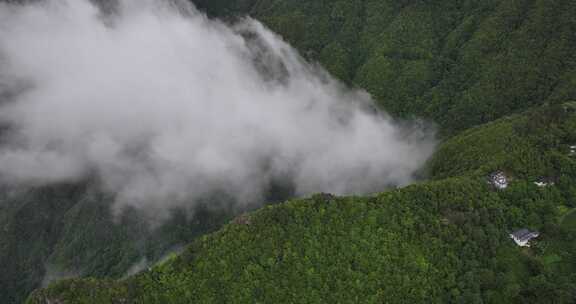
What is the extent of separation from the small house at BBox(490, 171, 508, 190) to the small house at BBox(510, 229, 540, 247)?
13.5 m

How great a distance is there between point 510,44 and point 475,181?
3900 inches

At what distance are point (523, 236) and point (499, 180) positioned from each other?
17595 mm

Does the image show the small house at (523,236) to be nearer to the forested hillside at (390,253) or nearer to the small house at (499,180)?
the forested hillside at (390,253)

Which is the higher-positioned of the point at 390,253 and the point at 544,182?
the point at 544,182

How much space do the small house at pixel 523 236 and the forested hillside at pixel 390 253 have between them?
147 centimetres

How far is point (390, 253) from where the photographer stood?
10800 centimetres

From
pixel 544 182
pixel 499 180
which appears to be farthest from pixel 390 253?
pixel 544 182

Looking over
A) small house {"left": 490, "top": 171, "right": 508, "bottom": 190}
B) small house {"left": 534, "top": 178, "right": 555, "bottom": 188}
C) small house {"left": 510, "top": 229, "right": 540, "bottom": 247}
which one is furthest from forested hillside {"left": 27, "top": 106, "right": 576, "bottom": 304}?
small house {"left": 490, "top": 171, "right": 508, "bottom": 190}

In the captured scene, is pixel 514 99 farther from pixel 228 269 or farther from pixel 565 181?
pixel 228 269

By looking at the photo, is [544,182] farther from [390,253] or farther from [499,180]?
[390,253]

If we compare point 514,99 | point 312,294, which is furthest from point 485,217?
point 514,99

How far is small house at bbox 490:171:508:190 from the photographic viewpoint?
397 feet

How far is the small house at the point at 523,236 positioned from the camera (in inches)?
4306

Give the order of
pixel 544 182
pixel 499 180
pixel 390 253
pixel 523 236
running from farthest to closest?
1. pixel 499 180
2. pixel 544 182
3. pixel 523 236
4. pixel 390 253
